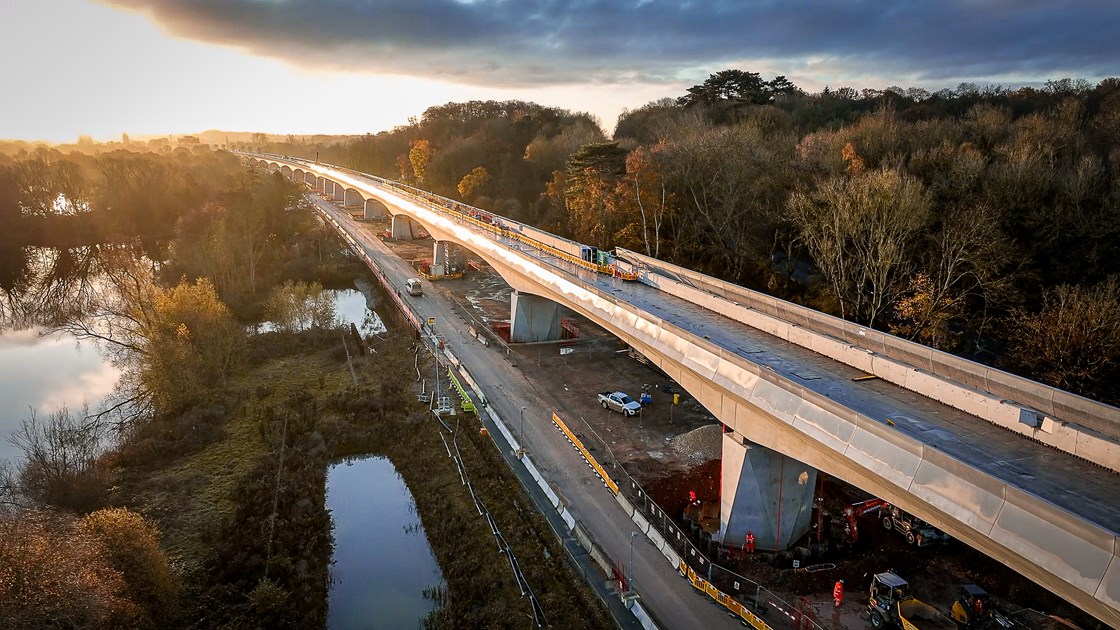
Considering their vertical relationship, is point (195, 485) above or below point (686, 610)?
below

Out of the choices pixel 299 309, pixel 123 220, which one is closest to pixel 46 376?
pixel 299 309

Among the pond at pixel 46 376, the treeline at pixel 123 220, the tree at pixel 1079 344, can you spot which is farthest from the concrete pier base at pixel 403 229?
the tree at pixel 1079 344

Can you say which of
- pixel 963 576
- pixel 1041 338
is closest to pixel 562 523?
pixel 963 576

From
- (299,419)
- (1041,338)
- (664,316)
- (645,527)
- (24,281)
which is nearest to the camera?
(645,527)

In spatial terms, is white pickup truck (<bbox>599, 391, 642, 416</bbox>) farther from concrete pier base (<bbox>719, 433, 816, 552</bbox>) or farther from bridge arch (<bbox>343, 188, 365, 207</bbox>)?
bridge arch (<bbox>343, 188, 365, 207</bbox>)

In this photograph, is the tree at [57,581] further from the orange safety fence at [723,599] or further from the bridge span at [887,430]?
the bridge span at [887,430]

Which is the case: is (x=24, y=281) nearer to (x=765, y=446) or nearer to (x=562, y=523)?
(x=562, y=523)

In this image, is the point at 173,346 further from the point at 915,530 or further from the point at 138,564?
the point at 915,530

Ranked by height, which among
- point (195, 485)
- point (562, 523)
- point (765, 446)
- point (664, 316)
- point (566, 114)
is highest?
point (566, 114)
